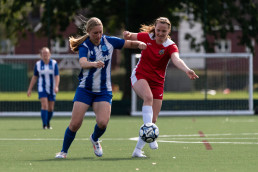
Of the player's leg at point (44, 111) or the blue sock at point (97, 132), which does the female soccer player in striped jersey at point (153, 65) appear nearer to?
the blue sock at point (97, 132)

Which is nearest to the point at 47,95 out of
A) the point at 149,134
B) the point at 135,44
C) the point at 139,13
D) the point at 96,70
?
the point at 96,70

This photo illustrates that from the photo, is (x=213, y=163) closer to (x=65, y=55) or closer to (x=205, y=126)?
(x=205, y=126)

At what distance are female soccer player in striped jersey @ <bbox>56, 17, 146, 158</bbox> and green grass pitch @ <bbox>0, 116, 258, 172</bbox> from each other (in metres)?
0.52

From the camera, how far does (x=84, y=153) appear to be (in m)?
8.73

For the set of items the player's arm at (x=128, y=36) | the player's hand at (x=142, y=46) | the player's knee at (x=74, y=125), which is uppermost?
the player's arm at (x=128, y=36)

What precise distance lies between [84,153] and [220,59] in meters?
11.0

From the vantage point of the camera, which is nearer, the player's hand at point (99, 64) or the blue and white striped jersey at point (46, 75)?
the player's hand at point (99, 64)

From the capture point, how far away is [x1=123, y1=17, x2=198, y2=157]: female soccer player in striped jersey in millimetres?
8430

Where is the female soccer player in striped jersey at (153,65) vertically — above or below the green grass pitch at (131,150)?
above

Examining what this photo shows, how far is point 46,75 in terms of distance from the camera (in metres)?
13.9

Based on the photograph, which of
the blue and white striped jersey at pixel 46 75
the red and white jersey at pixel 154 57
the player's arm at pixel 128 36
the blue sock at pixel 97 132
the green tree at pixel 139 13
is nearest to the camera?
the blue sock at pixel 97 132

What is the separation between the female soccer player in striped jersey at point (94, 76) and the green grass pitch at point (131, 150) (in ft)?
1.71

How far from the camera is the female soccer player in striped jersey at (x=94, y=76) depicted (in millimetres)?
7984

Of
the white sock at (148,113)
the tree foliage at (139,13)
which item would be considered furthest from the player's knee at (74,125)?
the tree foliage at (139,13)
